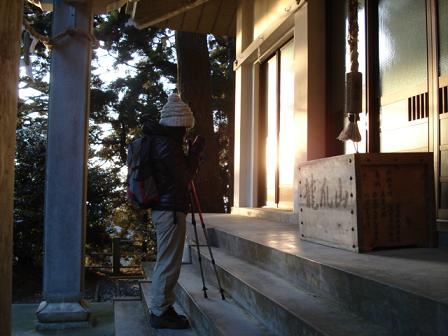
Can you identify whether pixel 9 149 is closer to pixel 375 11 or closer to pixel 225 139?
pixel 375 11

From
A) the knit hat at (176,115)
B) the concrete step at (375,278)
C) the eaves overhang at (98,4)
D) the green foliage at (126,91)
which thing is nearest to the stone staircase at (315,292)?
the concrete step at (375,278)

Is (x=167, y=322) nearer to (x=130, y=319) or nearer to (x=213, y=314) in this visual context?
(x=213, y=314)

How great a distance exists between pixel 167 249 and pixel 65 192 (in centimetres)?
191

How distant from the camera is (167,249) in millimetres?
3561

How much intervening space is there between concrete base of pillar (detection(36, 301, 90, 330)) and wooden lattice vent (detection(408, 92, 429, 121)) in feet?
12.2

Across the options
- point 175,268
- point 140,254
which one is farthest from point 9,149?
point 140,254

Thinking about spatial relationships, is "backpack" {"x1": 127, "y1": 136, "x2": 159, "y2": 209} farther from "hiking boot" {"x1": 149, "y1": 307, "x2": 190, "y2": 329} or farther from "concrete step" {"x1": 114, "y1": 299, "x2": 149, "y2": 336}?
"concrete step" {"x1": 114, "y1": 299, "x2": 149, "y2": 336}

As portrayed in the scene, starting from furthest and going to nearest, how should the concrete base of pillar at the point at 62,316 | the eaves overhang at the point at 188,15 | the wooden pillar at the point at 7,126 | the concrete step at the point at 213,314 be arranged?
the eaves overhang at the point at 188,15 → the concrete base of pillar at the point at 62,316 → the concrete step at the point at 213,314 → the wooden pillar at the point at 7,126

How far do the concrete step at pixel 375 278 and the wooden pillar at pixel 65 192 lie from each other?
1.90 metres

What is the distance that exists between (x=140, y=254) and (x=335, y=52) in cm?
1127

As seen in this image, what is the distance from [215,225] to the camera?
6047 mm

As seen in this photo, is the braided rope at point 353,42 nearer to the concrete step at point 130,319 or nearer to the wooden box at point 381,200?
the wooden box at point 381,200

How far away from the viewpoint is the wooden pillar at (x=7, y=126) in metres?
1.62

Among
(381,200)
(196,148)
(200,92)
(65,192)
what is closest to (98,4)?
(65,192)
